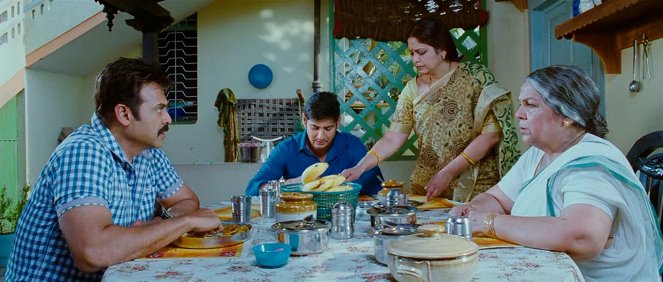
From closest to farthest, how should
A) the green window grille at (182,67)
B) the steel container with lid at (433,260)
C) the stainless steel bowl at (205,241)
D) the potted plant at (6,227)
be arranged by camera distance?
the steel container with lid at (433,260), the stainless steel bowl at (205,241), the potted plant at (6,227), the green window grille at (182,67)

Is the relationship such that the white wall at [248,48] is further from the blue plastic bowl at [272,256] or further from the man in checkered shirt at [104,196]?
the blue plastic bowl at [272,256]

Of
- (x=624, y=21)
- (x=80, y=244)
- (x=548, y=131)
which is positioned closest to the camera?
(x=80, y=244)

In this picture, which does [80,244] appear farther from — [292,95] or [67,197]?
[292,95]

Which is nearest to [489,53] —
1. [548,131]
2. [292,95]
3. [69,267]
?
[292,95]

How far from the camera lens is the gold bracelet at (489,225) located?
138 centimetres

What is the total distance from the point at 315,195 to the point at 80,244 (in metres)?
0.67

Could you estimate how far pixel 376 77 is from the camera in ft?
15.8

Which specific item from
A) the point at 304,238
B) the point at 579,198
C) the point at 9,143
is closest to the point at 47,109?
the point at 9,143

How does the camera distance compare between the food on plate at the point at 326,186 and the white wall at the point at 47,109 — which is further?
the white wall at the point at 47,109

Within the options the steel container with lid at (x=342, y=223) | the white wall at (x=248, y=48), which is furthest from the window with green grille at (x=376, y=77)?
the steel container with lid at (x=342, y=223)

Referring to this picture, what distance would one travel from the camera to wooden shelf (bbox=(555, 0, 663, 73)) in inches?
80.0

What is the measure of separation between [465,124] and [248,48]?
12.5 feet

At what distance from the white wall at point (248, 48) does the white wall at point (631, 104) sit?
355 cm

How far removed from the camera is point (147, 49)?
400 centimetres
